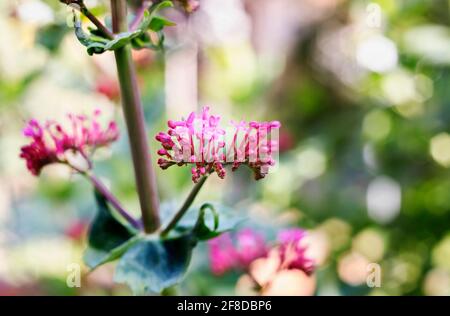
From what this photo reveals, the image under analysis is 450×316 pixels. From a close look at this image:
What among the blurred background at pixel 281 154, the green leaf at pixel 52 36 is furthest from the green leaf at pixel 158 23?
the blurred background at pixel 281 154

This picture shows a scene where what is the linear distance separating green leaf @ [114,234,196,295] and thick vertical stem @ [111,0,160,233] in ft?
0.07

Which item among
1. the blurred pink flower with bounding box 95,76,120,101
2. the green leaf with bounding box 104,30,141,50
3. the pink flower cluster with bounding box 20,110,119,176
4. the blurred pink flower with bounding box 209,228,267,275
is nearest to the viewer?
the green leaf with bounding box 104,30,141,50

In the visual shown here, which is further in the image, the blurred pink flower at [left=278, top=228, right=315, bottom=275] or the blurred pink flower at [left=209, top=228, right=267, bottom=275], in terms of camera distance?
the blurred pink flower at [left=209, top=228, right=267, bottom=275]

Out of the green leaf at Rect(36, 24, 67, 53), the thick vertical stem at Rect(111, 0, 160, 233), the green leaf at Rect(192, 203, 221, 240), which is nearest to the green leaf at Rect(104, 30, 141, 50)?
the thick vertical stem at Rect(111, 0, 160, 233)

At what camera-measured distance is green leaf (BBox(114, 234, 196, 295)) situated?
516 mm

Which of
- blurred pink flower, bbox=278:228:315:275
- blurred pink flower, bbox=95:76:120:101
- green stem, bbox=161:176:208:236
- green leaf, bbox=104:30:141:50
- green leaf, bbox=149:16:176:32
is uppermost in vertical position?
green leaf, bbox=149:16:176:32

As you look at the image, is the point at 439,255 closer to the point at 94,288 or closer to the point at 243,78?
the point at 243,78

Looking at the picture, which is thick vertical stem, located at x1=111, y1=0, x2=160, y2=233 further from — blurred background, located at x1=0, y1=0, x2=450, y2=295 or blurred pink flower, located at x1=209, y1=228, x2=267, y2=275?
blurred background, located at x1=0, y1=0, x2=450, y2=295

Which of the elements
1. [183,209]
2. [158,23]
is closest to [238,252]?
[183,209]

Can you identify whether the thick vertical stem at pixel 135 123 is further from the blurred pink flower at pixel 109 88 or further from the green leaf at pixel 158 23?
the blurred pink flower at pixel 109 88

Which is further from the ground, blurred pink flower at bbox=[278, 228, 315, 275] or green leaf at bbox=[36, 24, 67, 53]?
green leaf at bbox=[36, 24, 67, 53]

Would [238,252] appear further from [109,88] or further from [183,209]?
[109,88]

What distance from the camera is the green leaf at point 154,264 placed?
20.3 inches

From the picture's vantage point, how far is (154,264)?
1.76 feet
